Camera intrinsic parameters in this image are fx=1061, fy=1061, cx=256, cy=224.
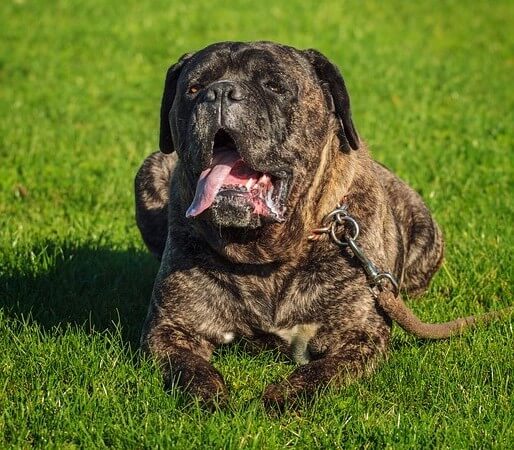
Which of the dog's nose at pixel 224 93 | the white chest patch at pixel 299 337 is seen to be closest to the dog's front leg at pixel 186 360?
the white chest patch at pixel 299 337

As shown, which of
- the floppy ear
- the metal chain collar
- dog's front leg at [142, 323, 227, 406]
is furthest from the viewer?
the floppy ear

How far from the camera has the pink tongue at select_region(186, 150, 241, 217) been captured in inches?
196

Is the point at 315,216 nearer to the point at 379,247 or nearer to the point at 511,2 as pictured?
the point at 379,247

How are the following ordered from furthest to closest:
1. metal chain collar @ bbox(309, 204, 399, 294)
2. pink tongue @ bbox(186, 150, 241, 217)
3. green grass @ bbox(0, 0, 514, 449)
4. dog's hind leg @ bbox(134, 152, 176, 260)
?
dog's hind leg @ bbox(134, 152, 176, 260) → metal chain collar @ bbox(309, 204, 399, 294) → pink tongue @ bbox(186, 150, 241, 217) → green grass @ bbox(0, 0, 514, 449)

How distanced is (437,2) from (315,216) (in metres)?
14.1

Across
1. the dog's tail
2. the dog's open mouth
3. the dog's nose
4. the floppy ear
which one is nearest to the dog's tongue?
the dog's open mouth

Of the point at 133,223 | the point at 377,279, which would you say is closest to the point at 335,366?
the point at 377,279

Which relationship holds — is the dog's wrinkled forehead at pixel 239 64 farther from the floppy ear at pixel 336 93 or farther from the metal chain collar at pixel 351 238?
the metal chain collar at pixel 351 238

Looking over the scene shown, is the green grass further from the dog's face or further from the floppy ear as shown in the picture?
the floppy ear

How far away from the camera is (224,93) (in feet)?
16.0

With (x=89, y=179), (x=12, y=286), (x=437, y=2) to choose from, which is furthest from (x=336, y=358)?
(x=437, y=2)

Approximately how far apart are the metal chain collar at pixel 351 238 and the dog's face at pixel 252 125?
0.82ft

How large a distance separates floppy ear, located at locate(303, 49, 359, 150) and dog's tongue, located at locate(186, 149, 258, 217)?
662mm

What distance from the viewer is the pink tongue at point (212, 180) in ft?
16.4
